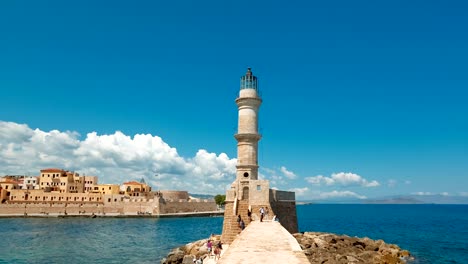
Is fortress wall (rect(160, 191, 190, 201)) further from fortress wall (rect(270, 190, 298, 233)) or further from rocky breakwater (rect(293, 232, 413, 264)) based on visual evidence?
rocky breakwater (rect(293, 232, 413, 264))

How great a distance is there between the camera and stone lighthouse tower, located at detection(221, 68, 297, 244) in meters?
24.0

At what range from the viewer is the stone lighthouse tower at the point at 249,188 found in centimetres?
2405

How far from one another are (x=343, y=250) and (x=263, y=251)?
14.7 meters

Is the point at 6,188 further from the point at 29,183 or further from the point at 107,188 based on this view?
the point at 107,188

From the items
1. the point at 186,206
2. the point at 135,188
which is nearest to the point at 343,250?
the point at 186,206

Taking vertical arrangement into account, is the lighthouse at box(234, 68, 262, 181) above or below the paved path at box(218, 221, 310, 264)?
above

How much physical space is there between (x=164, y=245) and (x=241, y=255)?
2931 cm

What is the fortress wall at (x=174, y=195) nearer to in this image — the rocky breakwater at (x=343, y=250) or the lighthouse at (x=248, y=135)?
the lighthouse at (x=248, y=135)

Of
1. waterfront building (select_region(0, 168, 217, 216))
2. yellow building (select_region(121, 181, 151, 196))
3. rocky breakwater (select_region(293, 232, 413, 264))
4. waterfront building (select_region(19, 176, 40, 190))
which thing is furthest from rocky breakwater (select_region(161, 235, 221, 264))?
waterfront building (select_region(19, 176, 40, 190))

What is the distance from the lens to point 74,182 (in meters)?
88.5

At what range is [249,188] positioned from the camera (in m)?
24.4

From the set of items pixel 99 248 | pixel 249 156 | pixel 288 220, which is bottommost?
pixel 99 248

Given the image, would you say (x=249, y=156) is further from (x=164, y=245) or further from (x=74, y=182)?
(x=74, y=182)

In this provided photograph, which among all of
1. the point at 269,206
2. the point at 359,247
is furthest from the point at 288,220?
the point at 359,247
